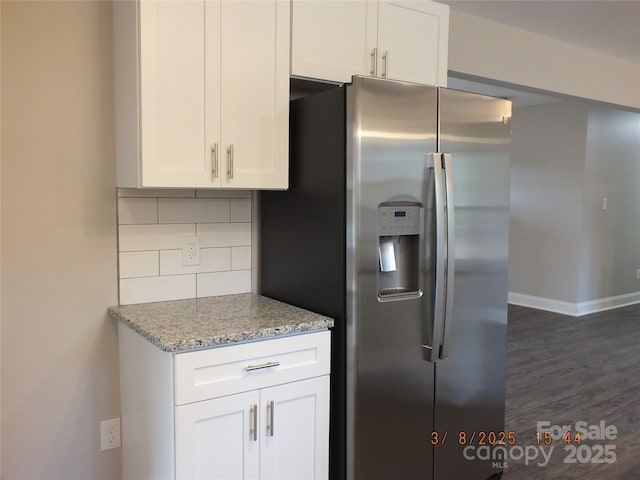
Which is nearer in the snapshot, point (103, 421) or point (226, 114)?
point (226, 114)

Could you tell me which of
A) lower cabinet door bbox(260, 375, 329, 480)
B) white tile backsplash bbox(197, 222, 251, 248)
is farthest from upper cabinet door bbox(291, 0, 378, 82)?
lower cabinet door bbox(260, 375, 329, 480)

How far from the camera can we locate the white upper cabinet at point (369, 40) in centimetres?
231

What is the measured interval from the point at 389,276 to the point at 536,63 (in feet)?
8.06

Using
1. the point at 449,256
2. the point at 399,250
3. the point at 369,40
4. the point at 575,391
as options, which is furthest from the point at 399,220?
the point at 575,391

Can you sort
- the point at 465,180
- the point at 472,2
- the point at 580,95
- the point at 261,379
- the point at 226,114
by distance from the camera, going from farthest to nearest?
the point at 580,95, the point at 472,2, the point at 465,180, the point at 226,114, the point at 261,379

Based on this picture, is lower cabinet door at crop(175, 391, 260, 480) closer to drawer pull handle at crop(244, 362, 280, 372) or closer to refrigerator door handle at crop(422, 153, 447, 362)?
drawer pull handle at crop(244, 362, 280, 372)

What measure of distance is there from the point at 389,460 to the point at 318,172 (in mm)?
1133

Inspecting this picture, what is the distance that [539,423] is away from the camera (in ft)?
10.5

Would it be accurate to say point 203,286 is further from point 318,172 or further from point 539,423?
point 539,423

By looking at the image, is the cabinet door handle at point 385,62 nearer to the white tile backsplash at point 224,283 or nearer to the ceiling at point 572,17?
the ceiling at point 572,17

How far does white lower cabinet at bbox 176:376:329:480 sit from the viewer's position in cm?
180

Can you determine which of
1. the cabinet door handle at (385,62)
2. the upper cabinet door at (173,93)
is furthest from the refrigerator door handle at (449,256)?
the upper cabinet door at (173,93)

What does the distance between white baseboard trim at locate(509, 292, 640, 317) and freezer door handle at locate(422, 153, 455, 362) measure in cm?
441

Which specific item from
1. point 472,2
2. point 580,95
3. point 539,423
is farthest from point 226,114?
point 580,95
